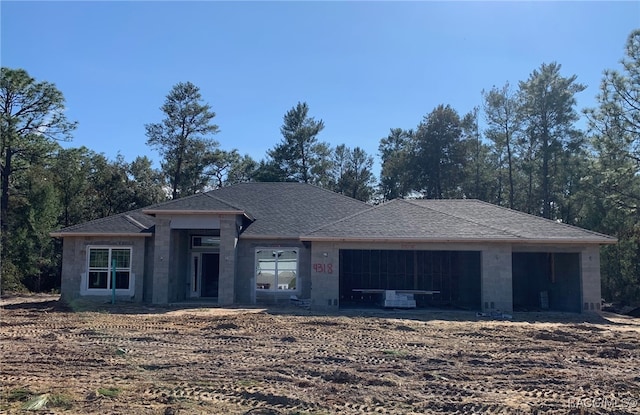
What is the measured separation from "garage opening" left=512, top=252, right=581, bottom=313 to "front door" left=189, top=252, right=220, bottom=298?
44.2ft

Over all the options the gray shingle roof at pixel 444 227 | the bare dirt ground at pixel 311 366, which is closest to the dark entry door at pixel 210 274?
the gray shingle roof at pixel 444 227

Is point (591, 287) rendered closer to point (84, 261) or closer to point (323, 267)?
point (323, 267)

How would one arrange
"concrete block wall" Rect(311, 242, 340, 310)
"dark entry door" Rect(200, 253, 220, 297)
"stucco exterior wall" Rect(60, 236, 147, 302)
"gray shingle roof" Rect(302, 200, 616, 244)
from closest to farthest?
"gray shingle roof" Rect(302, 200, 616, 244)
"concrete block wall" Rect(311, 242, 340, 310)
"stucco exterior wall" Rect(60, 236, 147, 302)
"dark entry door" Rect(200, 253, 220, 297)

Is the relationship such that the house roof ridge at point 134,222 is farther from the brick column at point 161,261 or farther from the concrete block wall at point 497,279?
the concrete block wall at point 497,279

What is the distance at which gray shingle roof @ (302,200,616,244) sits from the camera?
19625 mm

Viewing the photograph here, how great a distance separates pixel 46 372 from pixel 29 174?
27174 millimetres

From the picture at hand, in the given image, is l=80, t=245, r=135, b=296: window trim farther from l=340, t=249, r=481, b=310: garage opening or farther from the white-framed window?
l=340, t=249, r=481, b=310: garage opening

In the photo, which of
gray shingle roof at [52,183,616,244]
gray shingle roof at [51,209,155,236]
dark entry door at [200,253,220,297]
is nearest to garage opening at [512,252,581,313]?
gray shingle roof at [52,183,616,244]

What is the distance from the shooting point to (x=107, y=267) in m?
22.6

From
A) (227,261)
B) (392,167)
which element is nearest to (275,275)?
(227,261)

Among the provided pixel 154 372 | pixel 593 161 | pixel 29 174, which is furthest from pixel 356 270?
pixel 29 174

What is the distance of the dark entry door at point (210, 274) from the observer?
25344 millimetres

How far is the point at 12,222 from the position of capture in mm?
31938

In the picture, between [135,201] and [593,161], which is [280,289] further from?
[135,201]
